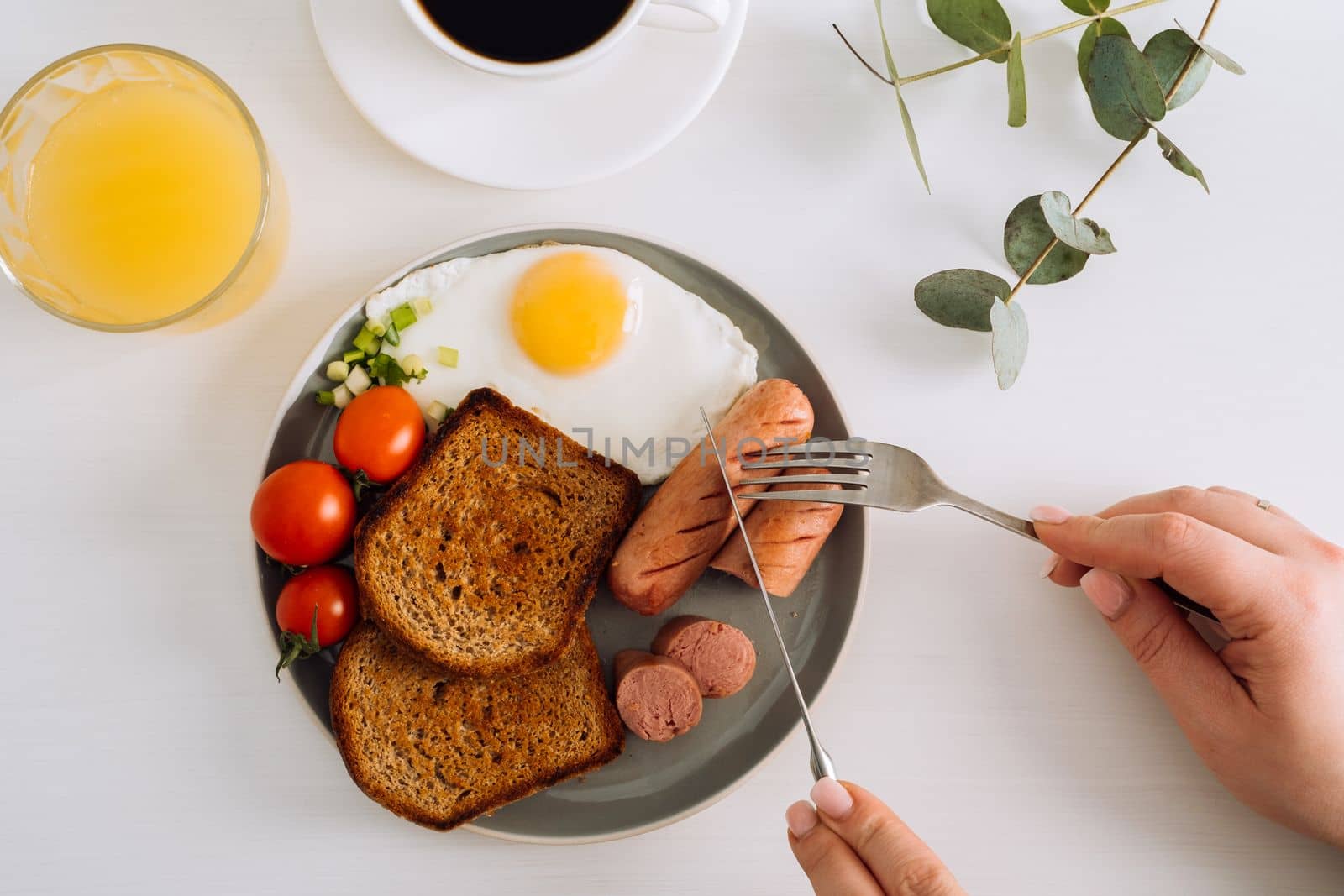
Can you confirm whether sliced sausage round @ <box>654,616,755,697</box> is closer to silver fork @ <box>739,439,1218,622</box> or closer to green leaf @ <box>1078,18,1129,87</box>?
silver fork @ <box>739,439,1218,622</box>

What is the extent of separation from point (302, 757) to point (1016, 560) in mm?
1591

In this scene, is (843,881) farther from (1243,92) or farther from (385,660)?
(1243,92)

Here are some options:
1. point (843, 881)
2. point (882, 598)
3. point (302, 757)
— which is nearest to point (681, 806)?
point (843, 881)

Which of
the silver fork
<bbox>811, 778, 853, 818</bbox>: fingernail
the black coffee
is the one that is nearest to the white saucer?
the black coffee

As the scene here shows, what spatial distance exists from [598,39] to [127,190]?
93 centimetres

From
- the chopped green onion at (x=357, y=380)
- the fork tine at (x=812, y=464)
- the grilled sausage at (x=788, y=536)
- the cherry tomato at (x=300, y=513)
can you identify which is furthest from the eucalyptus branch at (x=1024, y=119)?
the cherry tomato at (x=300, y=513)

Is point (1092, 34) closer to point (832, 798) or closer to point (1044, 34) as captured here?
point (1044, 34)

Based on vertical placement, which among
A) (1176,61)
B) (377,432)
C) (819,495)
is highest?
(1176,61)

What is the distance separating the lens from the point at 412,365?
178 cm

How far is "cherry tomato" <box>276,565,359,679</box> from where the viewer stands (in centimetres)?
168

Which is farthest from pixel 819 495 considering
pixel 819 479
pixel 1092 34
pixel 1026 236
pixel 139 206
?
pixel 139 206

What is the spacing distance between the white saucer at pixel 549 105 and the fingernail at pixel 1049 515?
3.35ft

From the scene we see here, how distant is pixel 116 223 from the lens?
5.50 feet

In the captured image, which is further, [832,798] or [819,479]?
[819,479]
